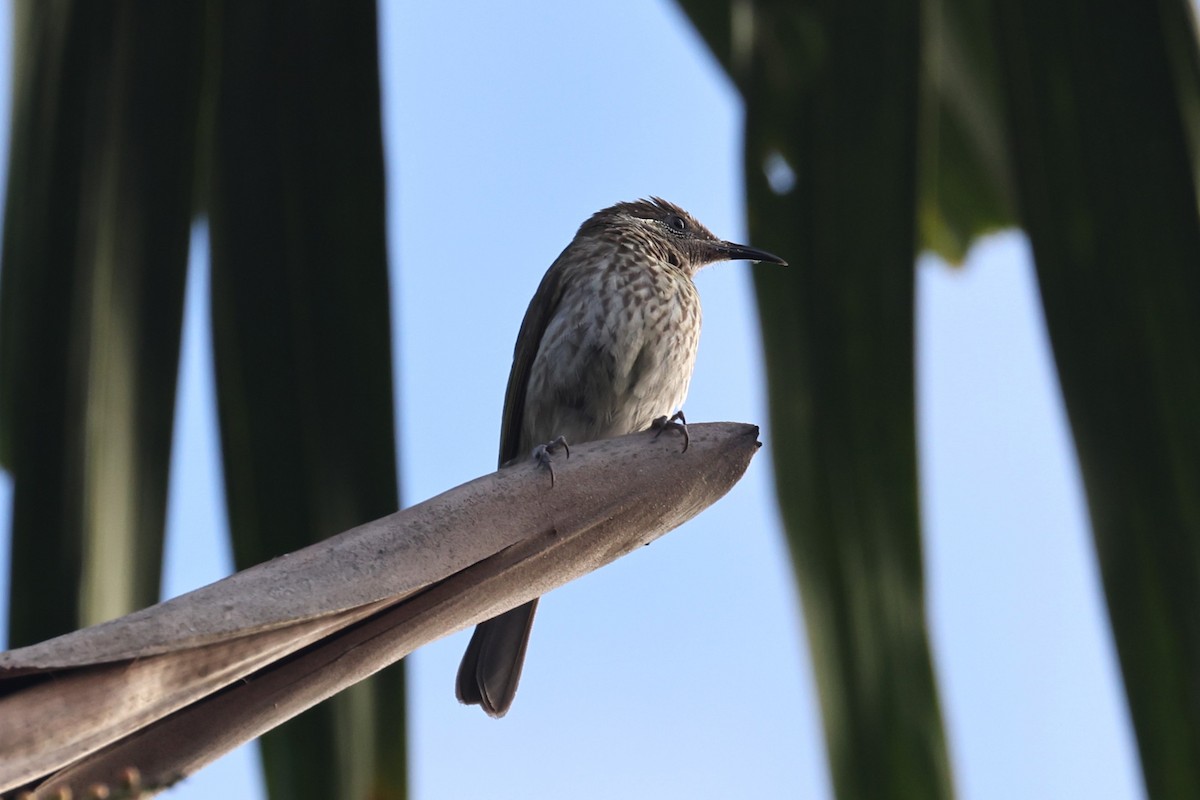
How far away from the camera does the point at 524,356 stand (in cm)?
324

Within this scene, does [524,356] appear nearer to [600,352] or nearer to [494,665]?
[600,352]

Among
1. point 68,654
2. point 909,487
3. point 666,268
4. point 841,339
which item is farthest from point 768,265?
point 666,268

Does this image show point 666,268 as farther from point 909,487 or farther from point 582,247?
point 909,487

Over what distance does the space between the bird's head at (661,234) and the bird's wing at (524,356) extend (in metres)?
0.28

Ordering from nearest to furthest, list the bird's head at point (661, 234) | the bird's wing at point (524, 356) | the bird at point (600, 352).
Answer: the bird at point (600, 352) → the bird's wing at point (524, 356) → the bird's head at point (661, 234)

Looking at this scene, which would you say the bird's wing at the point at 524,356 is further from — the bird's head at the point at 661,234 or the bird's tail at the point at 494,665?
the bird's tail at the point at 494,665

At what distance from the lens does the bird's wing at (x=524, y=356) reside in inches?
126

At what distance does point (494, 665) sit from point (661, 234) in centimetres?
182

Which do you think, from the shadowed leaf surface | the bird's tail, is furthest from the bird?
the shadowed leaf surface

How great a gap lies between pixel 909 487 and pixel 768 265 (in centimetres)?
34

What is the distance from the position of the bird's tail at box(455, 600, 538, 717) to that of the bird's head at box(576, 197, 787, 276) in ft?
4.47

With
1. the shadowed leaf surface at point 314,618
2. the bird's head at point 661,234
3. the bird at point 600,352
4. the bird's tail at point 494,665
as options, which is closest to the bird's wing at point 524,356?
the bird at point 600,352

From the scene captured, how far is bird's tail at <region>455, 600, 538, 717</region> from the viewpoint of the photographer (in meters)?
2.20

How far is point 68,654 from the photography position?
0.78 metres
